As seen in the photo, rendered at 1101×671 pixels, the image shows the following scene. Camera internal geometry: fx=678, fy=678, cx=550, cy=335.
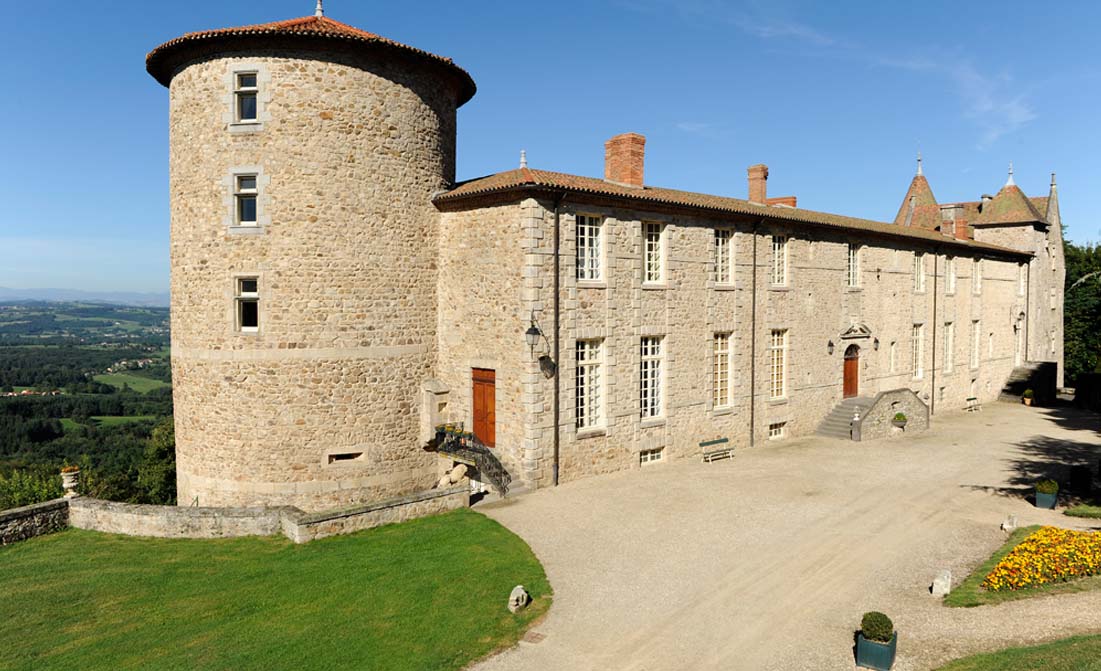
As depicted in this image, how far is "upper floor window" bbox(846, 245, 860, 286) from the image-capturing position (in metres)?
25.7

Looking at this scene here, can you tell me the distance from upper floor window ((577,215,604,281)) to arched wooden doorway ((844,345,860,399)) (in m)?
12.9

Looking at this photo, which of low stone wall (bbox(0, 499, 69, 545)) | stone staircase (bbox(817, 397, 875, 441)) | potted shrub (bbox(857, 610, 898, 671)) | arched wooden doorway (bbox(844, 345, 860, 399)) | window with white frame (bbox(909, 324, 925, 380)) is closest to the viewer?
potted shrub (bbox(857, 610, 898, 671))

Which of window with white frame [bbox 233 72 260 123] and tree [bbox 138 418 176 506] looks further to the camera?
tree [bbox 138 418 176 506]

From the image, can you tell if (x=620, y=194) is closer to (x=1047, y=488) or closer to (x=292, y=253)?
(x=292, y=253)

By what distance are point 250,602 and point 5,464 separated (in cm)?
5583

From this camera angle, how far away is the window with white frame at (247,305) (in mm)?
A: 16812

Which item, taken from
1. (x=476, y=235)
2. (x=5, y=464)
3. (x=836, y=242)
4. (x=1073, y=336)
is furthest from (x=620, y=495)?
(x=5, y=464)

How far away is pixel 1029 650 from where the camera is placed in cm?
825

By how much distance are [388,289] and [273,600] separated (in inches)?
338

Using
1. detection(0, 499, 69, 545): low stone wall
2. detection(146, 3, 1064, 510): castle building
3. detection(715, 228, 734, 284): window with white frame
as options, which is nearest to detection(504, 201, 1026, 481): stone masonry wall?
detection(146, 3, 1064, 510): castle building

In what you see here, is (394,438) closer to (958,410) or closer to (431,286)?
(431,286)

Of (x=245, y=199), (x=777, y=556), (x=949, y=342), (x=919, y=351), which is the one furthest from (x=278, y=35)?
(x=949, y=342)

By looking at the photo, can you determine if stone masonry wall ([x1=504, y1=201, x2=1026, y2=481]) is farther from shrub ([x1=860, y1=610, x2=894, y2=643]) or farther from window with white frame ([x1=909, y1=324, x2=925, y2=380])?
shrub ([x1=860, y1=610, x2=894, y2=643])

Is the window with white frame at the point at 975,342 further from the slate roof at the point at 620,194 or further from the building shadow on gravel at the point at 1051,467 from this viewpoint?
the slate roof at the point at 620,194
